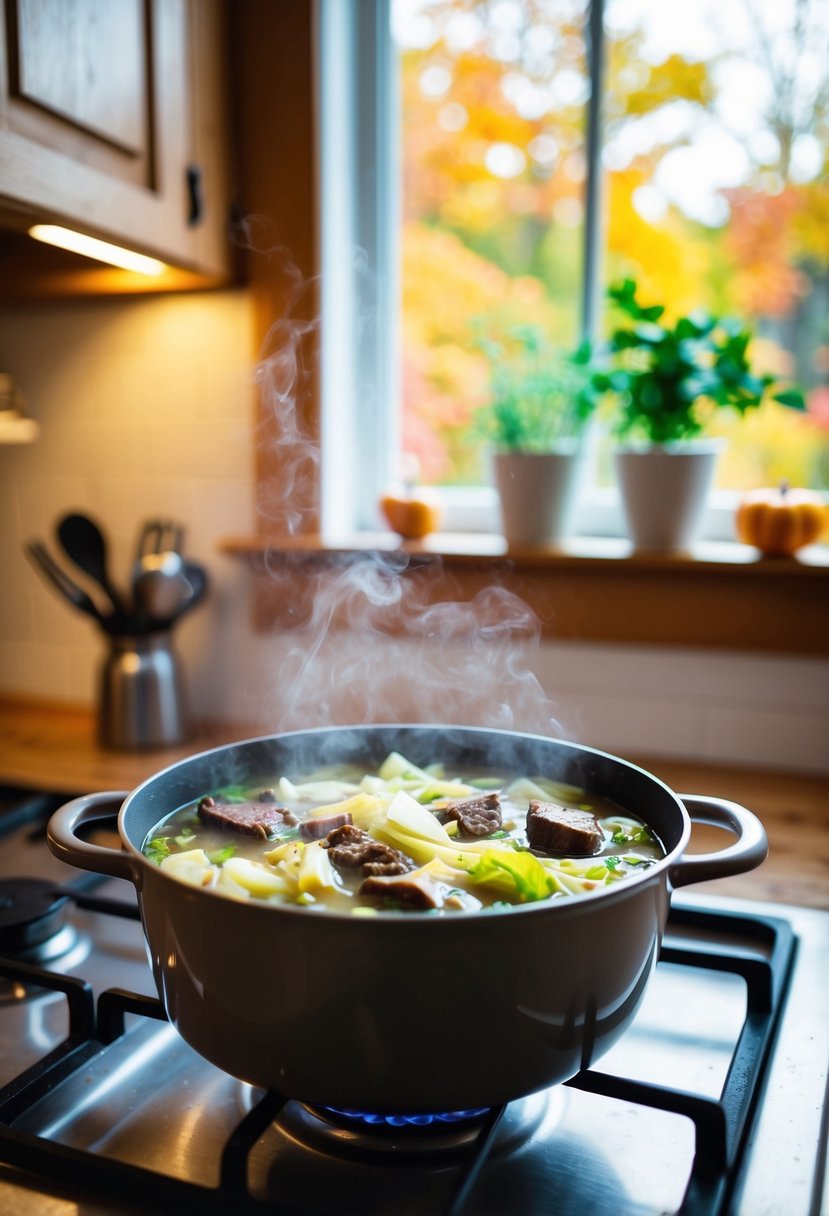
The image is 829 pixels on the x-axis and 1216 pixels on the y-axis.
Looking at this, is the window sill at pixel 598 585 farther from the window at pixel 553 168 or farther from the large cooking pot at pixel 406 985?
the large cooking pot at pixel 406 985

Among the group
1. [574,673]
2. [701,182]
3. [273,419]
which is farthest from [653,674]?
[701,182]

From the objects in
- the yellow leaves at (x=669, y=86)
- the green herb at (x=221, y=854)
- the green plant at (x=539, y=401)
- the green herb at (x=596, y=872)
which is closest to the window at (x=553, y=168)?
the yellow leaves at (x=669, y=86)

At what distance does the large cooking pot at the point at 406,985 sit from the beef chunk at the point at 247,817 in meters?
0.19

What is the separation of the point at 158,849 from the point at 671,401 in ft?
3.40

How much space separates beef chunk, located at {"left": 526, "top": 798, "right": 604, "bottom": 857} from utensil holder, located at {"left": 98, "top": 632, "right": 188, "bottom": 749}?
3.00 ft

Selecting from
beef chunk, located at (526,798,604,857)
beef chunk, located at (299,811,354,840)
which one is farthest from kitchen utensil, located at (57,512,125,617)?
beef chunk, located at (526,798,604,857)

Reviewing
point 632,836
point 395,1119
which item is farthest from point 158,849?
point 632,836

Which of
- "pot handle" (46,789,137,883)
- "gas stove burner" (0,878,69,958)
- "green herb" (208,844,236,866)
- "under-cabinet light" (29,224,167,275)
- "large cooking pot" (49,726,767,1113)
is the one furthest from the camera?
"under-cabinet light" (29,224,167,275)

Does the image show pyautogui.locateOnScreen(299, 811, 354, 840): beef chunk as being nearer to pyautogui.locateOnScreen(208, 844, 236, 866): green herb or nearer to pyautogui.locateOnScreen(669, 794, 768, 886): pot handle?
pyautogui.locateOnScreen(208, 844, 236, 866): green herb

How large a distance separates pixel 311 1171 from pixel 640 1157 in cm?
23

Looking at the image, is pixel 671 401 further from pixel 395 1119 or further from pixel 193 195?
pixel 395 1119

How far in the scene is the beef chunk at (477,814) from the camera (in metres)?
0.88

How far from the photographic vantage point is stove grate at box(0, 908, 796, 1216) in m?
0.61

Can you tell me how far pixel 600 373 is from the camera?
1.54 metres
